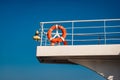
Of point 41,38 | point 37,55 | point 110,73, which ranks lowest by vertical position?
point 110,73

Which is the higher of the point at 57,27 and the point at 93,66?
the point at 57,27

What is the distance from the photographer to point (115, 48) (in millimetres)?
6488

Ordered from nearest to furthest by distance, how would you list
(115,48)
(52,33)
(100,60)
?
1. (115,48)
2. (100,60)
3. (52,33)

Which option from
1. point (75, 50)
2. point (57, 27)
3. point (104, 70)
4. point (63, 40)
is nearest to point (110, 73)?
point (104, 70)

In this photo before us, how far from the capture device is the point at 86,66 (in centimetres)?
699

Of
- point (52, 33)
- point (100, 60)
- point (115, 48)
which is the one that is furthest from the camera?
point (52, 33)

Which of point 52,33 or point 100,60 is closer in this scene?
point 100,60

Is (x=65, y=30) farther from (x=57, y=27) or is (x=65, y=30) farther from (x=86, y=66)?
(x=86, y=66)

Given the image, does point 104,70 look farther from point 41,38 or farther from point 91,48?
point 41,38

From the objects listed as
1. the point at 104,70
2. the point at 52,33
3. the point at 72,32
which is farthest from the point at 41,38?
the point at 104,70

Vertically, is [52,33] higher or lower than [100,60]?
higher

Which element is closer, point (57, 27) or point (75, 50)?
point (75, 50)

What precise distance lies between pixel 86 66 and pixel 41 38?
148 centimetres

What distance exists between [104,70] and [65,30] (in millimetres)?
1711
